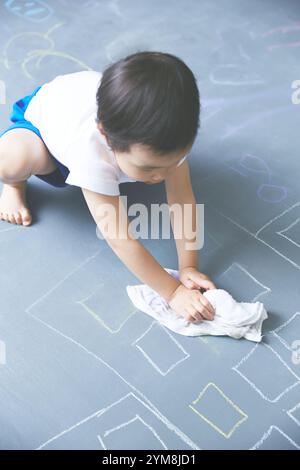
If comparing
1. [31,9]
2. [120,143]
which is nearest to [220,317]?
[120,143]

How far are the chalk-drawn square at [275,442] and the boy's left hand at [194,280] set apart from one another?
237 millimetres

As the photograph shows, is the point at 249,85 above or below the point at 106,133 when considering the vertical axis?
below

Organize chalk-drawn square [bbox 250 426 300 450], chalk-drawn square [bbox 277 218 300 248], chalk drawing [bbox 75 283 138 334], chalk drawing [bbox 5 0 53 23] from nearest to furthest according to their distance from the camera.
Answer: chalk-drawn square [bbox 250 426 300 450] → chalk drawing [bbox 75 283 138 334] → chalk-drawn square [bbox 277 218 300 248] → chalk drawing [bbox 5 0 53 23]

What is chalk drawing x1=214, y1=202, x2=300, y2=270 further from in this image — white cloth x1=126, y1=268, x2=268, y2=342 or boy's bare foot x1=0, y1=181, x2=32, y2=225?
boy's bare foot x1=0, y1=181, x2=32, y2=225

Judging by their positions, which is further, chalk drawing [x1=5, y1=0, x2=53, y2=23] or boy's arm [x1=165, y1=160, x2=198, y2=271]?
chalk drawing [x1=5, y1=0, x2=53, y2=23]

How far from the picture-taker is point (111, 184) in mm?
798

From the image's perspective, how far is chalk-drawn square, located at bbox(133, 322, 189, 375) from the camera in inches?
31.9

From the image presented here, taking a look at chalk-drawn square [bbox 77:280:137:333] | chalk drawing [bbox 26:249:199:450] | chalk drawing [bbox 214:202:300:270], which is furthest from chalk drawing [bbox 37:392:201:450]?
chalk drawing [bbox 214:202:300:270]

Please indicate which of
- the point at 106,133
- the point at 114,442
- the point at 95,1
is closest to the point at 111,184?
the point at 106,133

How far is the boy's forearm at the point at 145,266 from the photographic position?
2.71ft

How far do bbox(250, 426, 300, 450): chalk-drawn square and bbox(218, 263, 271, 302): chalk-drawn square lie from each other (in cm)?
21

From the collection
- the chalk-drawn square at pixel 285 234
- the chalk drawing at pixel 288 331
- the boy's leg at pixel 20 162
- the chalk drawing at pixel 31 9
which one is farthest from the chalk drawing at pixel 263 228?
the chalk drawing at pixel 31 9

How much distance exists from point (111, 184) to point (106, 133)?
0.12 m
